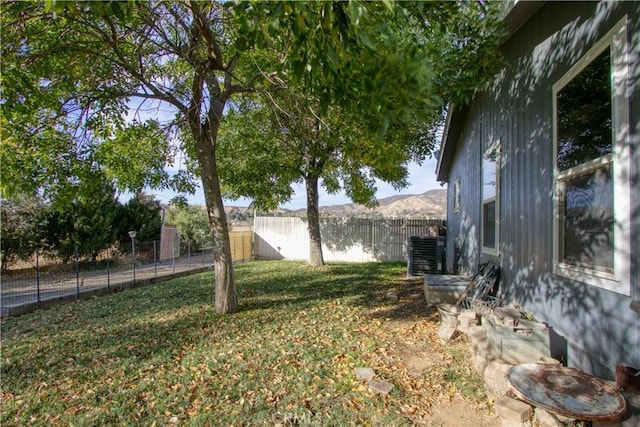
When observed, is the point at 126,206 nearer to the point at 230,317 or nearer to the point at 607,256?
the point at 230,317

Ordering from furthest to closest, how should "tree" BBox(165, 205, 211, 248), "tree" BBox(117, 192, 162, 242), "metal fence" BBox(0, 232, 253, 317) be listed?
"tree" BBox(165, 205, 211, 248), "tree" BBox(117, 192, 162, 242), "metal fence" BBox(0, 232, 253, 317)

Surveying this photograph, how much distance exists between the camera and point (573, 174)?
316 cm

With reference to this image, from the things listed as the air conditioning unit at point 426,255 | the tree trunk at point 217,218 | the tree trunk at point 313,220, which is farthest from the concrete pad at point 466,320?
the tree trunk at point 313,220

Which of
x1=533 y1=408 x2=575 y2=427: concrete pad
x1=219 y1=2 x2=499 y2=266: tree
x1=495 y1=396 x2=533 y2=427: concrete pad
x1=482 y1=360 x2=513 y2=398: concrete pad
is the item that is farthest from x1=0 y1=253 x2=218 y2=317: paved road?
x1=533 y1=408 x2=575 y2=427: concrete pad

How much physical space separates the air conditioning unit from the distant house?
4.12 meters

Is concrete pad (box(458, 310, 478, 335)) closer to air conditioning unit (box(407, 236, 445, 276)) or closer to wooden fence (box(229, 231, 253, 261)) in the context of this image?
air conditioning unit (box(407, 236, 445, 276))

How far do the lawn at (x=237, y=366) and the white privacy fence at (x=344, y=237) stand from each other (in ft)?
27.3

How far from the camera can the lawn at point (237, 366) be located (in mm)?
2947

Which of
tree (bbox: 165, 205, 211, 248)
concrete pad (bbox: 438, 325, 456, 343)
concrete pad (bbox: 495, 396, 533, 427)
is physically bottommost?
concrete pad (bbox: 438, 325, 456, 343)

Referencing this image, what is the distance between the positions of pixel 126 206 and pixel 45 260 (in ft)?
15.9

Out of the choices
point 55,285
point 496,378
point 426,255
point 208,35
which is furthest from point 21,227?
point 496,378

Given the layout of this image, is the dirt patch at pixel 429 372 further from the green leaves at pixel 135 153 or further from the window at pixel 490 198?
the green leaves at pixel 135 153

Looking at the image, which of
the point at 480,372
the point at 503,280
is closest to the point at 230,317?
the point at 480,372

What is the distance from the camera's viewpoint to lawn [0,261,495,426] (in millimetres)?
2947
